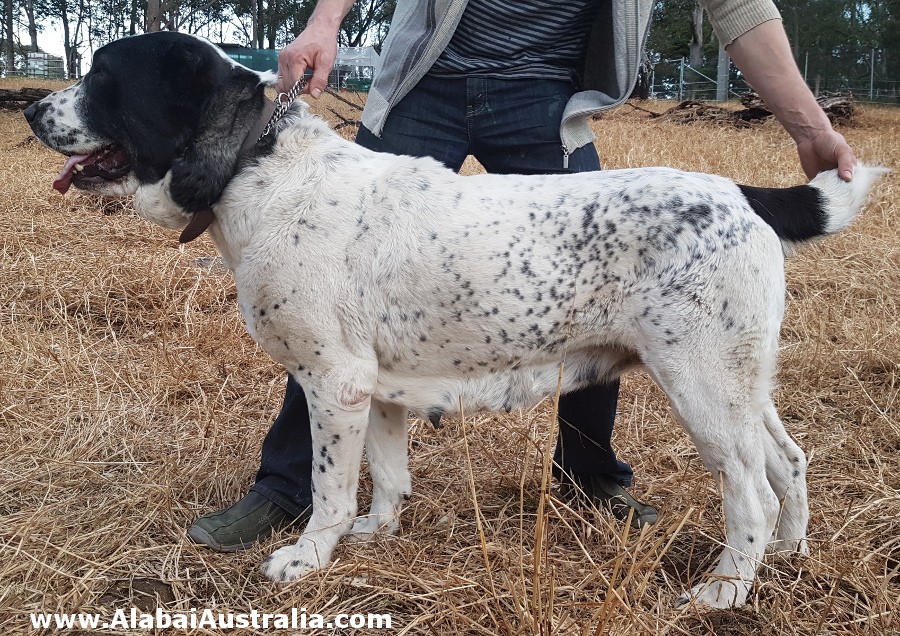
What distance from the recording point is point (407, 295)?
2.39 m

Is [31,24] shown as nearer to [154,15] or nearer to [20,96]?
[20,96]

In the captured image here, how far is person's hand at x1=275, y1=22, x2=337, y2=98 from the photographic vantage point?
94.0 inches

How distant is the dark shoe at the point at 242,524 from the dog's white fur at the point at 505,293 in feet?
0.84

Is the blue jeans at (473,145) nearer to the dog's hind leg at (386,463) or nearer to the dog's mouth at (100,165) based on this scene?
the dog's hind leg at (386,463)

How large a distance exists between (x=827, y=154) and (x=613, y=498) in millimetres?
1472

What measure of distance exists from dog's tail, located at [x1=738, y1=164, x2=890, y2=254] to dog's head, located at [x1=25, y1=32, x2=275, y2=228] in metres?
1.65

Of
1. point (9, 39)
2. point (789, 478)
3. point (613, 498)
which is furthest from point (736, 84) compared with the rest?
point (9, 39)

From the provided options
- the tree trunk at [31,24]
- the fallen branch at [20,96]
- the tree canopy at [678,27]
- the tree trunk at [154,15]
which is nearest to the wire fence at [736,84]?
the tree canopy at [678,27]

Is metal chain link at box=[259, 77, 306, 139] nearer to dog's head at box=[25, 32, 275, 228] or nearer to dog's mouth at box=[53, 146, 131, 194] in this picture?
dog's head at box=[25, 32, 275, 228]

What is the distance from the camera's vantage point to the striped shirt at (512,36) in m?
2.71

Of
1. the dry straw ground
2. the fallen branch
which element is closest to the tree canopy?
the fallen branch

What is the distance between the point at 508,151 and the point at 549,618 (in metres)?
1.71

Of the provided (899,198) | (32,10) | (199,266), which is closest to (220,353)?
(199,266)

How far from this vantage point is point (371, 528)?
112 inches
